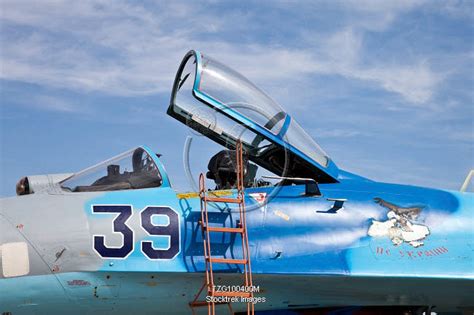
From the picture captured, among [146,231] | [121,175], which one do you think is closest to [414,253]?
[146,231]

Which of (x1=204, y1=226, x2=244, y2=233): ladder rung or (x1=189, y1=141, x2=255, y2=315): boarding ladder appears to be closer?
(x1=189, y1=141, x2=255, y2=315): boarding ladder

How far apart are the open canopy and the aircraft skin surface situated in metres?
0.48

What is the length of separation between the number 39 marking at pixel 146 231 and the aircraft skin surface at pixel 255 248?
0.04ft

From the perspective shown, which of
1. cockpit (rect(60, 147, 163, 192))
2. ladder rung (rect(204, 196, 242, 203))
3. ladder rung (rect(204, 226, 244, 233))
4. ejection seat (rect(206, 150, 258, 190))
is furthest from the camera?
ejection seat (rect(206, 150, 258, 190))

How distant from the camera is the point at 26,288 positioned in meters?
6.63

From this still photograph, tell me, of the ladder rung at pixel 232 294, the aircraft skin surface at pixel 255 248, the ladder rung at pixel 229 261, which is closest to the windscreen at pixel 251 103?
the aircraft skin surface at pixel 255 248

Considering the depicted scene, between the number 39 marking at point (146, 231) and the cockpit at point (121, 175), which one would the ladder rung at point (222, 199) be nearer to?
the number 39 marking at point (146, 231)

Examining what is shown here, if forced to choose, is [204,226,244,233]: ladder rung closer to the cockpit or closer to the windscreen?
the cockpit

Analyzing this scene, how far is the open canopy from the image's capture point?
26.8 feet

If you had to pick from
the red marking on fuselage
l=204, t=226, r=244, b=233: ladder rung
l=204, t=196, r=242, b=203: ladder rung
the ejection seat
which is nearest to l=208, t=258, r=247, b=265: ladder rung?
l=204, t=226, r=244, b=233: ladder rung

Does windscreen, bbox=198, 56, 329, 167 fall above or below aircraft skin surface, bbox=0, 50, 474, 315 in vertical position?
above

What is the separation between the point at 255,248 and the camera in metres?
7.37

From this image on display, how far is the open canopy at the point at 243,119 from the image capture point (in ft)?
26.8

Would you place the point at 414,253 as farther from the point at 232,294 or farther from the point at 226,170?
the point at 226,170
